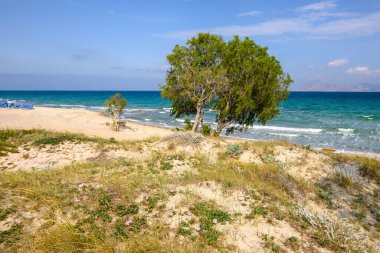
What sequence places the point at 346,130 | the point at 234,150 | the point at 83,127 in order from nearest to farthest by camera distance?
the point at 234,150 < the point at 83,127 < the point at 346,130

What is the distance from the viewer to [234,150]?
43.3ft

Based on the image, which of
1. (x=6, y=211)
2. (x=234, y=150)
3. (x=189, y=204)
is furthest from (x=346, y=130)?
(x=6, y=211)

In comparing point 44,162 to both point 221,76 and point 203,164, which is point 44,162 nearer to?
point 203,164

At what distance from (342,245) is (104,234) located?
5198mm

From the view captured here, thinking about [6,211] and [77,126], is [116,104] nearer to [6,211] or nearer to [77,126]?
[77,126]

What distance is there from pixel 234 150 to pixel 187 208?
660 centimetres

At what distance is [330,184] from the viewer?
10.1m

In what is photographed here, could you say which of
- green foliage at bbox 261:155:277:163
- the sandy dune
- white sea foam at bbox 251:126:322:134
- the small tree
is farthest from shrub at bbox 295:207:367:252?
white sea foam at bbox 251:126:322:134

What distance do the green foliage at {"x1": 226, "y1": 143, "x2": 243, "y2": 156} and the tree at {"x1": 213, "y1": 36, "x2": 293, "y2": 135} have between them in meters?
6.06

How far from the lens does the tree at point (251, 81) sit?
19.0 meters

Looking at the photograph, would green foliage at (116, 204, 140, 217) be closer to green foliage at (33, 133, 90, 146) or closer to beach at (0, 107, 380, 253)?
beach at (0, 107, 380, 253)

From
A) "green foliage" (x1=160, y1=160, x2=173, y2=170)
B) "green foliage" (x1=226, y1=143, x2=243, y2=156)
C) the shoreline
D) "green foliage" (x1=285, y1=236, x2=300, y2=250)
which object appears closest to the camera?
"green foliage" (x1=285, y1=236, x2=300, y2=250)

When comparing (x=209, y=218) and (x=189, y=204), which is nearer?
(x=209, y=218)

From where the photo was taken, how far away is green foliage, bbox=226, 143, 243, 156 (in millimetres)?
13062
